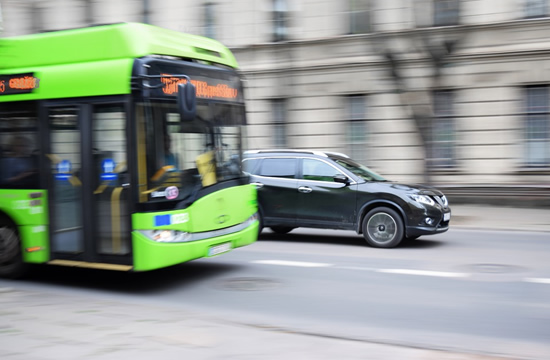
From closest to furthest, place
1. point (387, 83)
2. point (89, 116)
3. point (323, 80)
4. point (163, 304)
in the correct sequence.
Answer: point (163, 304) < point (89, 116) < point (387, 83) < point (323, 80)

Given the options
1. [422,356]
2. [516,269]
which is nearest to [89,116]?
[422,356]

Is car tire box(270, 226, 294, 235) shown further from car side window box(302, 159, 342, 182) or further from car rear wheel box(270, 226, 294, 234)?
car side window box(302, 159, 342, 182)

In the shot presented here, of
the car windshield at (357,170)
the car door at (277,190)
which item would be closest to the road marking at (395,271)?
the car door at (277,190)

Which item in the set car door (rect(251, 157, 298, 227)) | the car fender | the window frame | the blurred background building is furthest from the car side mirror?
the window frame

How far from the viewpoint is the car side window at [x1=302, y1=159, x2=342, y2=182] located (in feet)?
36.5

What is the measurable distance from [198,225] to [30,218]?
2.17 metres

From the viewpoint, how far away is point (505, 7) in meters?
17.9

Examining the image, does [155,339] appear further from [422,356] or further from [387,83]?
[387,83]

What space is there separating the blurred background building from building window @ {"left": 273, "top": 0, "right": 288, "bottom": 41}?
38 millimetres

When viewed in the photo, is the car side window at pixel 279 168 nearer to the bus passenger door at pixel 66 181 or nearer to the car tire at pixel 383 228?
the car tire at pixel 383 228

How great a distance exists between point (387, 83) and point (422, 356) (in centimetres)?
1536

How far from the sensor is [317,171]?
445 inches

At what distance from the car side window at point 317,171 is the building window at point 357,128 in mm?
9072

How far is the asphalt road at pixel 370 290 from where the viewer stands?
567 centimetres
